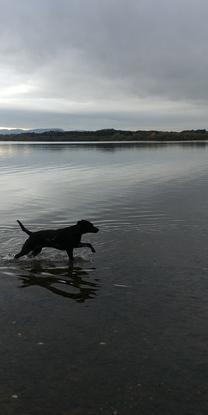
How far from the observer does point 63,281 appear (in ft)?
29.4

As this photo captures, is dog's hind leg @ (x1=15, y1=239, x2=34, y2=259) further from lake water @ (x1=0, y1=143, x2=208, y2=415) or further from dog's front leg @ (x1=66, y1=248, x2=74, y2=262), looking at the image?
dog's front leg @ (x1=66, y1=248, x2=74, y2=262)

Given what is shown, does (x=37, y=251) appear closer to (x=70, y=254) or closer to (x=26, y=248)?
(x=26, y=248)

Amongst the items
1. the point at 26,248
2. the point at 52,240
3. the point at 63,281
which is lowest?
the point at 63,281

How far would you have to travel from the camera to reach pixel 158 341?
20.3 feet

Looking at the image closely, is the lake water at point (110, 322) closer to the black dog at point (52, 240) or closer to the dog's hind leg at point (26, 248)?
the dog's hind leg at point (26, 248)

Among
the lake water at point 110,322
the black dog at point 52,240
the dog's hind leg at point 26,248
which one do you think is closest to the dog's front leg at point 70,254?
the black dog at point 52,240

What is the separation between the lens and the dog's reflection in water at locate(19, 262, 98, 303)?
8250 mm

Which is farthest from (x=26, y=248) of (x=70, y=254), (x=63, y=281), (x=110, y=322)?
(x=110, y=322)

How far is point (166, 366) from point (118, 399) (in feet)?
2.95

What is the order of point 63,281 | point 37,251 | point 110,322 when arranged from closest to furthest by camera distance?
point 110,322
point 63,281
point 37,251

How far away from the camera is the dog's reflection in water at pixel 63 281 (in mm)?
8250

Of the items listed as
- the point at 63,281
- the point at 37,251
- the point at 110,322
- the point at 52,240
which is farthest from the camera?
the point at 37,251

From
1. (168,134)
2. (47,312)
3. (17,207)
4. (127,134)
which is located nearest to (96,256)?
(47,312)

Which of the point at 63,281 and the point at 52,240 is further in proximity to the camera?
the point at 52,240
